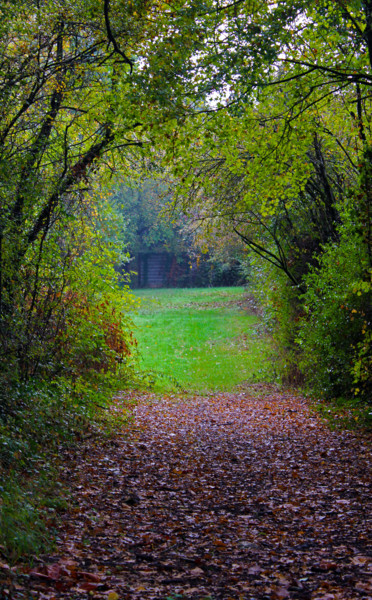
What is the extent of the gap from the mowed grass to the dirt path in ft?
15.1

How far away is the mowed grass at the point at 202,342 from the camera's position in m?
16.6

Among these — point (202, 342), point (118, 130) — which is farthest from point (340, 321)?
point (202, 342)

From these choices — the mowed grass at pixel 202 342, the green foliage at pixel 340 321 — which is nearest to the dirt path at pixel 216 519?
the green foliage at pixel 340 321

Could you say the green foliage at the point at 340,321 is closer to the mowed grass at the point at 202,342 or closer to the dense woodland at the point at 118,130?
the dense woodland at the point at 118,130

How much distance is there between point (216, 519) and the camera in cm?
461

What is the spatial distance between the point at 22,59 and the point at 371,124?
5331mm

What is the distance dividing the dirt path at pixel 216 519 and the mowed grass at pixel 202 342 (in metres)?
4.61

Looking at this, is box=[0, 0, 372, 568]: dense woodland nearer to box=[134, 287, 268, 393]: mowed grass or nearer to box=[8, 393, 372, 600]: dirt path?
box=[8, 393, 372, 600]: dirt path

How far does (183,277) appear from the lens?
49188mm

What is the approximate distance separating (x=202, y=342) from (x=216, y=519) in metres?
19.0

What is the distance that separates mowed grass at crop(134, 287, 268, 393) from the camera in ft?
54.4

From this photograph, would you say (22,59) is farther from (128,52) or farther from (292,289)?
(292,289)

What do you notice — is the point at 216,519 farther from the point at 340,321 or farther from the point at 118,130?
the point at 118,130

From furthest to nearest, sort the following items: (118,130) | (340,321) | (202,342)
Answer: (202,342) < (340,321) < (118,130)
